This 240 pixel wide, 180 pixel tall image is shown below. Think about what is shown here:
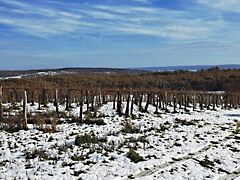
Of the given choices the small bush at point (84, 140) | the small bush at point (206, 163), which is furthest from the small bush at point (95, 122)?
the small bush at point (206, 163)

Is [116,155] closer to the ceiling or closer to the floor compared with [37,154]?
closer to the floor

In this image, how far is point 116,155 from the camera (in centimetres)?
1299

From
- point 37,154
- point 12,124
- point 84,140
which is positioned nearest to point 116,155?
point 84,140

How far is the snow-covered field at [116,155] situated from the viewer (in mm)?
10922

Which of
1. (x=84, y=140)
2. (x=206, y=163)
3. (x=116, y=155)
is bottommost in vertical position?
(x=206, y=163)

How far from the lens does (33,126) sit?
18.1 metres

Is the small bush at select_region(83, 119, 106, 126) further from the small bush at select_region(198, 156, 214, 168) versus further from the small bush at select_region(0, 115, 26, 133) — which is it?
the small bush at select_region(198, 156, 214, 168)

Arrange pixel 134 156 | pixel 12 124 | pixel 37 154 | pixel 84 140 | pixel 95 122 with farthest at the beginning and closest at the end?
pixel 95 122, pixel 12 124, pixel 84 140, pixel 134 156, pixel 37 154

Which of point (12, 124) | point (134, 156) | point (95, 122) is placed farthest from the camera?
point (95, 122)

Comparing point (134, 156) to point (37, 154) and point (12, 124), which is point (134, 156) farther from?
point (12, 124)

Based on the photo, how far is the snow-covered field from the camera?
10.9 metres

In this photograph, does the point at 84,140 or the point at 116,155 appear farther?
the point at 84,140

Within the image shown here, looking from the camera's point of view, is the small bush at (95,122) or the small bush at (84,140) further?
the small bush at (95,122)

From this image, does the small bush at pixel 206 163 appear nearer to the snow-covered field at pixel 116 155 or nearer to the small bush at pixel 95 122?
the snow-covered field at pixel 116 155
